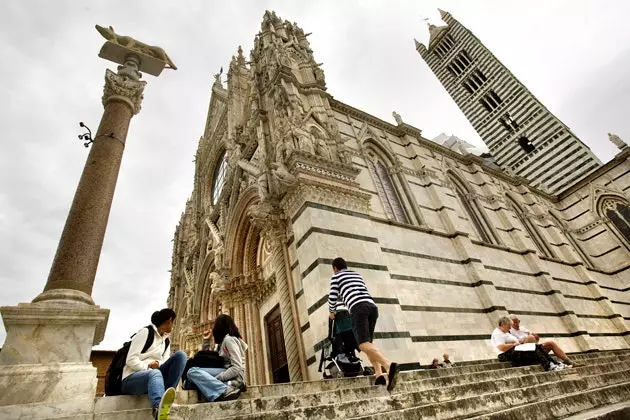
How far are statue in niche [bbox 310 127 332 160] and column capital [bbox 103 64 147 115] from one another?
13.2ft

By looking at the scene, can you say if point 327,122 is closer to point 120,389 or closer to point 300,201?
point 300,201

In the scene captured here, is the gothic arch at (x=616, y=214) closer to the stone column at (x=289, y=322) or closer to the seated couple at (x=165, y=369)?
the stone column at (x=289, y=322)

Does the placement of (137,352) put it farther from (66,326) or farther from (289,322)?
(289,322)

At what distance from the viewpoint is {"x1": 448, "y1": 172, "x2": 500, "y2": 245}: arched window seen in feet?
36.9

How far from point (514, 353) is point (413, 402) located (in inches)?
118

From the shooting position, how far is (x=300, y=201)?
6773 mm

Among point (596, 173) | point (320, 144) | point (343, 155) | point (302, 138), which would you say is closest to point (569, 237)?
point (596, 173)

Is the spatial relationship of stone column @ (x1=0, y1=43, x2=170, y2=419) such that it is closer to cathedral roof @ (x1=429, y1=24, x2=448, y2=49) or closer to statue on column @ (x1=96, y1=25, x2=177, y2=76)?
statue on column @ (x1=96, y1=25, x2=177, y2=76)

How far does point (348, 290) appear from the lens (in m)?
→ 3.51

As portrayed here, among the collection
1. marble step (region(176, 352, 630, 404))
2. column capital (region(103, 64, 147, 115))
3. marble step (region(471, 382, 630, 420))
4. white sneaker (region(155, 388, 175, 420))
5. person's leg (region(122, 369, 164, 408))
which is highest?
column capital (region(103, 64, 147, 115))

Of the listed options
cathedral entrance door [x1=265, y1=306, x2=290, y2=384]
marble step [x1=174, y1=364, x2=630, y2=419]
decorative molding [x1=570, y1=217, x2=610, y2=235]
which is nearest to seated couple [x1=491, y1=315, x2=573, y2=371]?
marble step [x1=174, y1=364, x2=630, y2=419]

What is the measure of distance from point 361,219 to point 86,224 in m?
4.95

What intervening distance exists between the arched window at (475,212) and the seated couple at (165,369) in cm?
1023

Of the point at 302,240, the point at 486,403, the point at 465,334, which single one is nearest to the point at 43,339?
the point at 486,403
